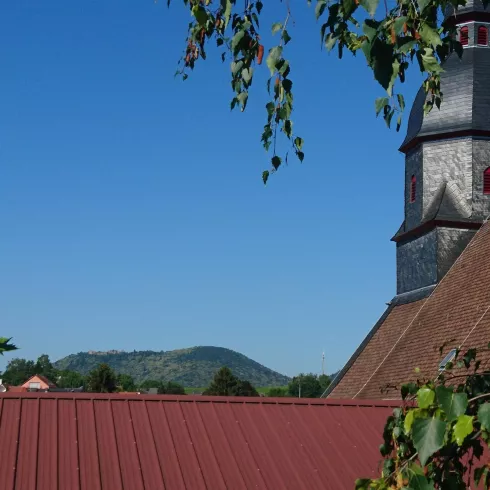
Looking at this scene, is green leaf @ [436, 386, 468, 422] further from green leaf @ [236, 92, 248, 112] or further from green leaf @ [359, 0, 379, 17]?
green leaf @ [236, 92, 248, 112]

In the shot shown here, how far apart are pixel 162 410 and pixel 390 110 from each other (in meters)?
6.82

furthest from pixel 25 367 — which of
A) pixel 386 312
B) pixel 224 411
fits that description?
pixel 224 411

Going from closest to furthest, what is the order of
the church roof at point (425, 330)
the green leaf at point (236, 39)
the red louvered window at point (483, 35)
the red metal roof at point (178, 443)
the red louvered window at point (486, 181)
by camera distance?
the green leaf at point (236, 39)
the red metal roof at point (178, 443)
the church roof at point (425, 330)
the red louvered window at point (486, 181)
the red louvered window at point (483, 35)

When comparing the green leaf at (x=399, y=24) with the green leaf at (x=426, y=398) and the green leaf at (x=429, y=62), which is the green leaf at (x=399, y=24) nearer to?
the green leaf at (x=429, y=62)

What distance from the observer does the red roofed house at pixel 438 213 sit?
20.5m

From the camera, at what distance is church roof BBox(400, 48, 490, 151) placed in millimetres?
21703

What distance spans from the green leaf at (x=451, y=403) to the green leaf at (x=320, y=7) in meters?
1.82

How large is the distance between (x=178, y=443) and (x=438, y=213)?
13524mm

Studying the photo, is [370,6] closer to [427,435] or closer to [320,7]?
[320,7]

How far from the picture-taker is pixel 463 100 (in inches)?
867

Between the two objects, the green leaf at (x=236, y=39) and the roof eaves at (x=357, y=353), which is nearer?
the green leaf at (x=236, y=39)

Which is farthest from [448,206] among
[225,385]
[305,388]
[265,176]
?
[305,388]

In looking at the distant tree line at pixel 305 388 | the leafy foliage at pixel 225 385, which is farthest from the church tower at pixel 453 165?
the distant tree line at pixel 305 388

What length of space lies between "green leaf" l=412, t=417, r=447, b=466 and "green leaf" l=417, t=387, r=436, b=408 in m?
0.20
